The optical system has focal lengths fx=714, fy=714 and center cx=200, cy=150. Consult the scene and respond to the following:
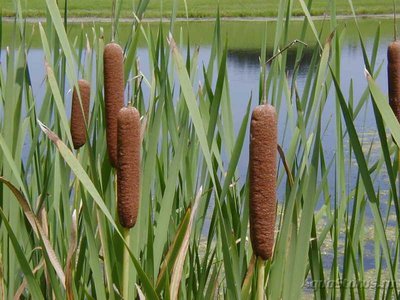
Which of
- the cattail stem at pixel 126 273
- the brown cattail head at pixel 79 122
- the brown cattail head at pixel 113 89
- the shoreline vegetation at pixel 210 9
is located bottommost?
the shoreline vegetation at pixel 210 9

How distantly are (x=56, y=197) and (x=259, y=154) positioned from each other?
0.52m

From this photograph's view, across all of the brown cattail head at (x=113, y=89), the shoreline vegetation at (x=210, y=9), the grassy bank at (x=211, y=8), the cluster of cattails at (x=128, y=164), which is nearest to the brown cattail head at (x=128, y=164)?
the cluster of cattails at (x=128, y=164)

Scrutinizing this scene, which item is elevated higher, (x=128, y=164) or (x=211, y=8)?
(x=128, y=164)

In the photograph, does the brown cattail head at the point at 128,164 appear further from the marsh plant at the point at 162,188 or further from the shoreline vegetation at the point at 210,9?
the shoreline vegetation at the point at 210,9

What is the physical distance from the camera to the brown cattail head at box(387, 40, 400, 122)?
39.2 inches

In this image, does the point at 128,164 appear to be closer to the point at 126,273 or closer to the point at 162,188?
the point at 126,273

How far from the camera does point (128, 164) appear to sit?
0.85 m

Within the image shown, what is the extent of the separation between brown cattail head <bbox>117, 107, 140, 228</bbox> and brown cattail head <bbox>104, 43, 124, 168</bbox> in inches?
3.9

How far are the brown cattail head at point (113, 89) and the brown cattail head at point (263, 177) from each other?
23 cm

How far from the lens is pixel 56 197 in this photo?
1.21 meters

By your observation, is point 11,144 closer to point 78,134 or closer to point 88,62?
point 78,134

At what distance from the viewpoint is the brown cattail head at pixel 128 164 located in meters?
0.85

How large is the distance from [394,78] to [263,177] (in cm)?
32

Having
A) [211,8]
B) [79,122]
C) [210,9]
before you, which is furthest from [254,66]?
[79,122]
